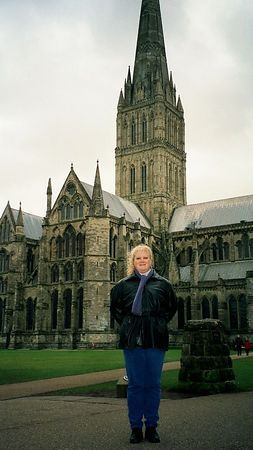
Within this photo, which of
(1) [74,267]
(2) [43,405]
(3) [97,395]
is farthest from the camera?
(1) [74,267]

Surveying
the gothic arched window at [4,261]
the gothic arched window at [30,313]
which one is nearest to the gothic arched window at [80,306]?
Result: the gothic arched window at [30,313]

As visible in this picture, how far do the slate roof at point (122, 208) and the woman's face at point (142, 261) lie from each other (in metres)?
51.0

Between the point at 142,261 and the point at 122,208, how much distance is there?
188 feet

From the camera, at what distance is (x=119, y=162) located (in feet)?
242

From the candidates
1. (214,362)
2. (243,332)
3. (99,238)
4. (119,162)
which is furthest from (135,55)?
(214,362)

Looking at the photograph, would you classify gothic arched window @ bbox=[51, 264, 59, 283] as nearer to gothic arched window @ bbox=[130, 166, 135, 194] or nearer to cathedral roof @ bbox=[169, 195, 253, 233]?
cathedral roof @ bbox=[169, 195, 253, 233]

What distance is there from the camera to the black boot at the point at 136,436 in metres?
6.06

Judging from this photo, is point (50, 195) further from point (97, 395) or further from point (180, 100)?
point (97, 395)

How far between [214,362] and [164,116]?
62.9m

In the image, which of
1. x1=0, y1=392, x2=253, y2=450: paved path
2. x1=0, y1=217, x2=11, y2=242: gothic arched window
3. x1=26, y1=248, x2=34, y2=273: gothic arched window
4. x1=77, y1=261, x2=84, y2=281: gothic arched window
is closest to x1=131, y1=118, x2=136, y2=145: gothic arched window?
x1=0, y1=217, x2=11, y2=242: gothic arched window

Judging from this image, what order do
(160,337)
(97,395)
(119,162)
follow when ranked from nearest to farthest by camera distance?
(160,337), (97,395), (119,162)

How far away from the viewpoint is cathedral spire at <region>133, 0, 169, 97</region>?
242 ft

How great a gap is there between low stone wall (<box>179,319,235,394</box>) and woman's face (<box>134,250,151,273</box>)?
6103 millimetres

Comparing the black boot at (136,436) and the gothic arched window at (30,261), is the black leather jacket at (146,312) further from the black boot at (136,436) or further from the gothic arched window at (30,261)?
the gothic arched window at (30,261)
